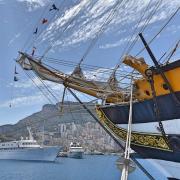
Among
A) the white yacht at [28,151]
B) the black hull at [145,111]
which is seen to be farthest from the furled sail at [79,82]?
the white yacht at [28,151]

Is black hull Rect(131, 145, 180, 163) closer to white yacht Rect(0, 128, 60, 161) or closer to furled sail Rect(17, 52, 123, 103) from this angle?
furled sail Rect(17, 52, 123, 103)

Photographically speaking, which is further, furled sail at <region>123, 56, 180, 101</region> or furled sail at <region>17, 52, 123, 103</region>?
furled sail at <region>17, 52, 123, 103</region>

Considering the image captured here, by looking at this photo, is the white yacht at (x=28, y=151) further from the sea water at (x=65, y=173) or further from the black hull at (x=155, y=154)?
the black hull at (x=155, y=154)

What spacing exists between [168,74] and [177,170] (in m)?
2.34

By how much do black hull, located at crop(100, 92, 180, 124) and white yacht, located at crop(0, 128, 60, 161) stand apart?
293 ft

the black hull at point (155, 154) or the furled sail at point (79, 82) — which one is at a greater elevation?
the furled sail at point (79, 82)

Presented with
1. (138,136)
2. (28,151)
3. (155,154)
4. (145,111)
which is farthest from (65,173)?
(145,111)

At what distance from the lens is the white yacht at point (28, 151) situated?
10106 cm

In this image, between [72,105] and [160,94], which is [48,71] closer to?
[72,105]

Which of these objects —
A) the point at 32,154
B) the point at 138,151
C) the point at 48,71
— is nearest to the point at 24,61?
the point at 48,71

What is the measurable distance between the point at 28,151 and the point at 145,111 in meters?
98.1

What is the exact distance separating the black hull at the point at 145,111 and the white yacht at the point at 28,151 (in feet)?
293

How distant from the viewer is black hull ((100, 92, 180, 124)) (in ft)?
29.2

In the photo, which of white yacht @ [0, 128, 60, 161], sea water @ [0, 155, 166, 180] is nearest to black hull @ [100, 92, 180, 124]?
sea water @ [0, 155, 166, 180]
